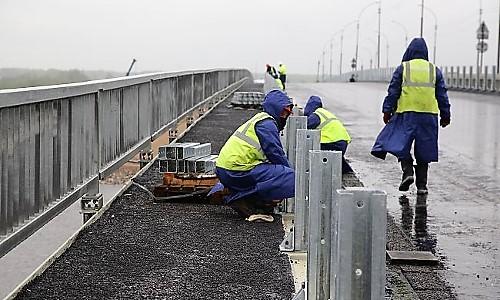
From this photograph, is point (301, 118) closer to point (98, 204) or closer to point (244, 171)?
point (244, 171)

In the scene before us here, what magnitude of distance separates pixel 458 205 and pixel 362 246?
7.80 meters

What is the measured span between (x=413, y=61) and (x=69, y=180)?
4.97 m

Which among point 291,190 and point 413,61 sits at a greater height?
point 413,61

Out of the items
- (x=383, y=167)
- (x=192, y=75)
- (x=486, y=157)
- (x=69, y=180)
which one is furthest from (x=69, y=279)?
(x=192, y=75)

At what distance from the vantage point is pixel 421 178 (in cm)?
1177

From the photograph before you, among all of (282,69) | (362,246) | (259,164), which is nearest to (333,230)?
(362,246)

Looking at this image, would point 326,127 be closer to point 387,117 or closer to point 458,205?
point 387,117

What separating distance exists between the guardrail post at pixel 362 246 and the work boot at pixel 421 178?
8304mm

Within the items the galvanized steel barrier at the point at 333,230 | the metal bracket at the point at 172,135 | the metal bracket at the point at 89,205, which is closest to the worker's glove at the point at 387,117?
the galvanized steel barrier at the point at 333,230

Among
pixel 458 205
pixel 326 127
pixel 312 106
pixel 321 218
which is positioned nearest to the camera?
pixel 321 218

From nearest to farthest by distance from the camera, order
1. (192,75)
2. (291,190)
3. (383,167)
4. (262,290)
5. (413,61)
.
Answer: (262,290) < (291,190) < (413,61) < (383,167) < (192,75)

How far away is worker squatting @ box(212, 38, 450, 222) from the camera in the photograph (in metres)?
9.03

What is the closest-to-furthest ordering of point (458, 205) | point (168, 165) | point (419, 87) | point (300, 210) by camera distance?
point (300, 210)
point (168, 165)
point (458, 205)
point (419, 87)

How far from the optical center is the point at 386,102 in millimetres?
11719
